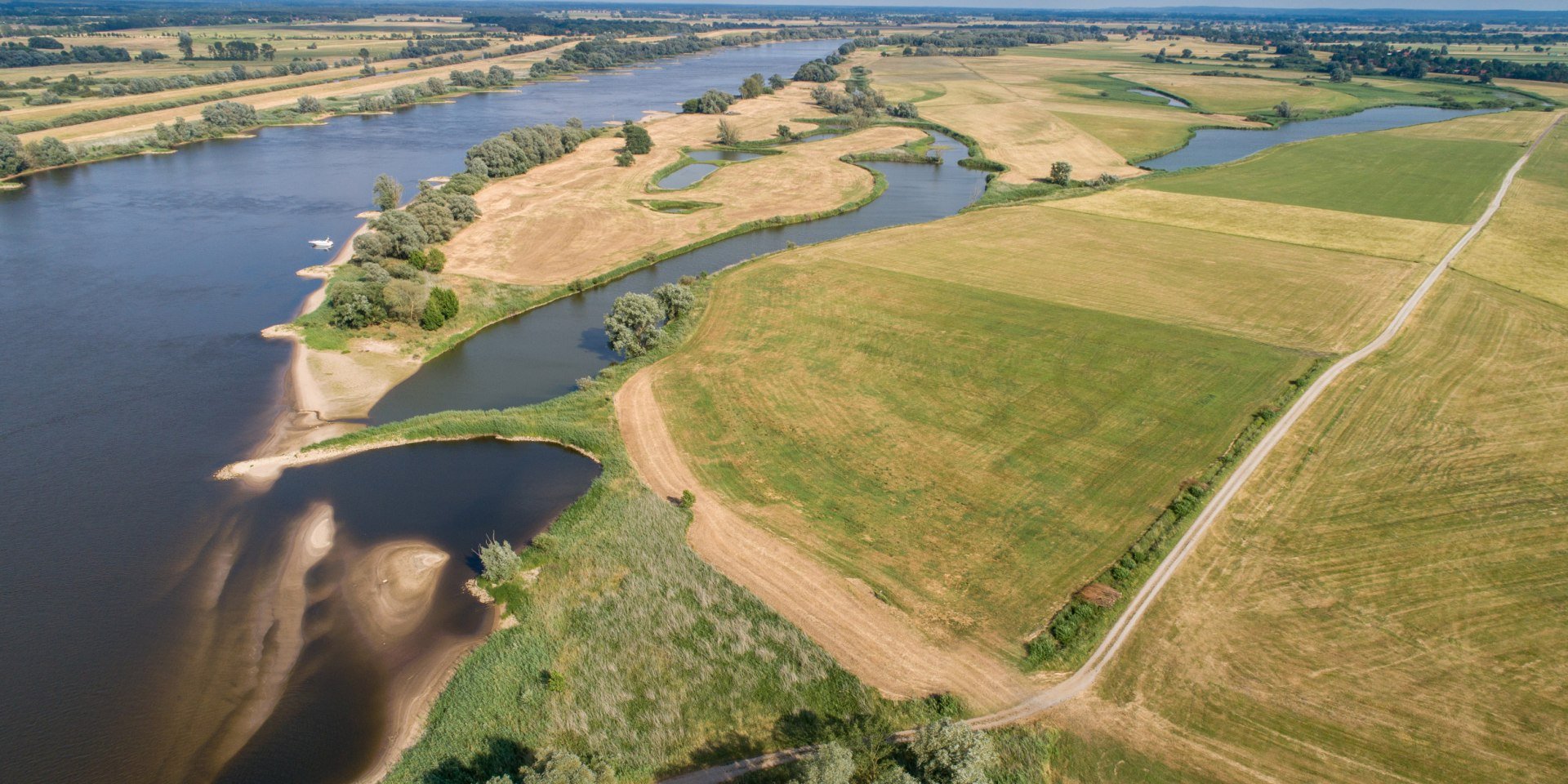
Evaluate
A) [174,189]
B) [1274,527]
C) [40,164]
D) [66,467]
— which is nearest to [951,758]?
[1274,527]

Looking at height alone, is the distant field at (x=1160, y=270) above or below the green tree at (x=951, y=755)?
above

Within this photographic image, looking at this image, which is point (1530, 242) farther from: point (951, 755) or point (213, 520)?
point (213, 520)

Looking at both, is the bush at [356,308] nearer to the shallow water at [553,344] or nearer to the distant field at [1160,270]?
the shallow water at [553,344]

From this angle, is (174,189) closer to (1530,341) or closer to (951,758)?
(951,758)

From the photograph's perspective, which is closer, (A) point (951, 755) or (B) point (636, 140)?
(A) point (951, 755)

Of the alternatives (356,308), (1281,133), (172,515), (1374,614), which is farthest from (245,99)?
(1281,133)

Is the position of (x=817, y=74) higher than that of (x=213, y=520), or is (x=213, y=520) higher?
(x=817, y=74)

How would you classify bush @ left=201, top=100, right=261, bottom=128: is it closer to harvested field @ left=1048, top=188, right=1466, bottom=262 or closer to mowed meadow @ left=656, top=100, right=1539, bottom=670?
mowed meadow @ left=656, top=100, right=1539, bottom=670

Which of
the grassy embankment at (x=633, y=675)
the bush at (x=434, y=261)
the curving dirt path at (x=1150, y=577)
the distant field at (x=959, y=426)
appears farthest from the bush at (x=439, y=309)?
the grassy embankment at (x=633, y=675)
